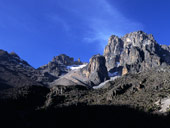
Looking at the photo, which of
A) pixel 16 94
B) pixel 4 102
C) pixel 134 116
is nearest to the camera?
pixel 134 116

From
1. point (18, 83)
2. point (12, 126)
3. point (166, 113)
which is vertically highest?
point (18, 83)

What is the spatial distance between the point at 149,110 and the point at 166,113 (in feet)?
27.2

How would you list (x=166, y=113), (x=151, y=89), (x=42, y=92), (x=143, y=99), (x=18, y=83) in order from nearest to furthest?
(x=166, y=113) < (x=143, y=99) < (x=151, y=89) < (x=42, y=92) < (x=18, y=83)

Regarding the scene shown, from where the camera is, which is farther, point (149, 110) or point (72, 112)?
point (72, 112)

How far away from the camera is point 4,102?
4414 inches

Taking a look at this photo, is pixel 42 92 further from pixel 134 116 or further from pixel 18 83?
pixel 134 116

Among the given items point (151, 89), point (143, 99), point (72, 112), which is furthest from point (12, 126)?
point (151, 89)

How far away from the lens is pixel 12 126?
7044cm

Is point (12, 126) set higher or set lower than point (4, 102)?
lower

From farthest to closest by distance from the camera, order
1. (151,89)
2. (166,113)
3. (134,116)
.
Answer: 1. (151,89)
2. (134,116)
3. (166,113)

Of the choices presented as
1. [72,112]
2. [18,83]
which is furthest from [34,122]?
[18,83]

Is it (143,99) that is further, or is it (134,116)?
(143,99)

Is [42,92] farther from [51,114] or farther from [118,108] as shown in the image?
[118,108]

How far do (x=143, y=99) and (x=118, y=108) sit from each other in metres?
13.8
